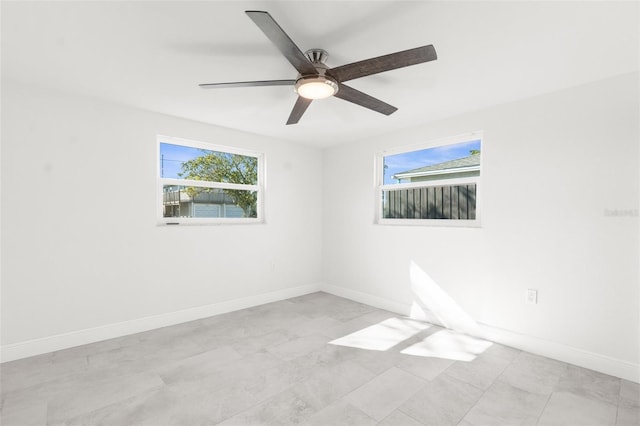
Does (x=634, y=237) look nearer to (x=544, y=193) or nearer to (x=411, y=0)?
(x=544, y=193)

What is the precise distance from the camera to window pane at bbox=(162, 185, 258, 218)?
3.50 m

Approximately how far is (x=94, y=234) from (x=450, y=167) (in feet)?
12.3

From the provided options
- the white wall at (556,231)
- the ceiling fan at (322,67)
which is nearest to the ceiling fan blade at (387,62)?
the ceiling fan at (322,67)

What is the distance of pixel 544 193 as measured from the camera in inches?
107

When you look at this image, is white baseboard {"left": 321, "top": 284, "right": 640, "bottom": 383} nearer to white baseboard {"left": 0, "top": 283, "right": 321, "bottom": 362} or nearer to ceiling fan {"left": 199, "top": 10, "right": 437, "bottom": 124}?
ceiling fan {"left": 199, "top": 10, "right": 437, "bottom": 124}

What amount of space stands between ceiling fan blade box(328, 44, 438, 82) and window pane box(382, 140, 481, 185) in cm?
193

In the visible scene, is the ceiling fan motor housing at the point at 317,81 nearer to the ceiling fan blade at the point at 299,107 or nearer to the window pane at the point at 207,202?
the ceiling fan blade at the point at 299,107

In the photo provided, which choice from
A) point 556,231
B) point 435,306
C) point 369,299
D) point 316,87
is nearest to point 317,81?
point 316,87

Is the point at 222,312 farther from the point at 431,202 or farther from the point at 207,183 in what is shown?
the point at 431,202

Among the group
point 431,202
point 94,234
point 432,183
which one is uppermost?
point 432,183

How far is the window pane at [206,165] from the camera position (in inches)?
138

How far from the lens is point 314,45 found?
198 cm

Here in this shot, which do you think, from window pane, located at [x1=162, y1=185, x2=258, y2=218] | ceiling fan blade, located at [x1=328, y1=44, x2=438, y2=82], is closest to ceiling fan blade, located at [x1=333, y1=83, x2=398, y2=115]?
ceiling fan blade, located at [x1=328, y1=44, x2=438, y2=82]

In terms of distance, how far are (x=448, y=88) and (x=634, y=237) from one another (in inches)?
71.1
